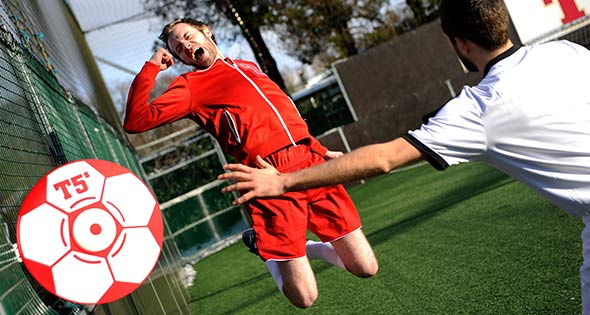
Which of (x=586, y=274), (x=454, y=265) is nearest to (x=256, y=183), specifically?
(x=586, y=274)

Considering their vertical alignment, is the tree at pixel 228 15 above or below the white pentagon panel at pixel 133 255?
above

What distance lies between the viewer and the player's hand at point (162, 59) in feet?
13.9

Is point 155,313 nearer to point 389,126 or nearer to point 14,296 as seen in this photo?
point 14,296

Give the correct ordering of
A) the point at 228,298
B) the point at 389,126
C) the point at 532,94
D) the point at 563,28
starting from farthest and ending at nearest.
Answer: the point at 563,28
the point at 389,126
the point at 228,298
the point at 532,94

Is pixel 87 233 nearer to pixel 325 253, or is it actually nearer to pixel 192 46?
pixel 192 46

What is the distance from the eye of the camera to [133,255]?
10.0ft

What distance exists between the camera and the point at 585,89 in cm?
271

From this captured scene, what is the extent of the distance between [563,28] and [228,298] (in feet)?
40.6

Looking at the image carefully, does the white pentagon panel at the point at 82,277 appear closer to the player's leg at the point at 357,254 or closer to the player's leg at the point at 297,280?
the player's leg at the point at 297,280

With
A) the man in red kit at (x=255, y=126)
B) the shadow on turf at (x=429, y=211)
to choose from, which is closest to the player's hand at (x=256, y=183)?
the man in red kit at (x=255, y=126)

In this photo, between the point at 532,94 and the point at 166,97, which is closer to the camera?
the point at 532,94

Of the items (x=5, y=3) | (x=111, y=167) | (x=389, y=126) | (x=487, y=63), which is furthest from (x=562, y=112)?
(x=389, y=126)

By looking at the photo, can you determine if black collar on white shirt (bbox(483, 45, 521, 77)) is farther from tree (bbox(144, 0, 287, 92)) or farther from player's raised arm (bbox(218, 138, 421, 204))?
tree (bbox(144, 0, 287, 92))

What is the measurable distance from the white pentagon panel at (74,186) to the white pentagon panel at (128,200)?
4 centimetres
